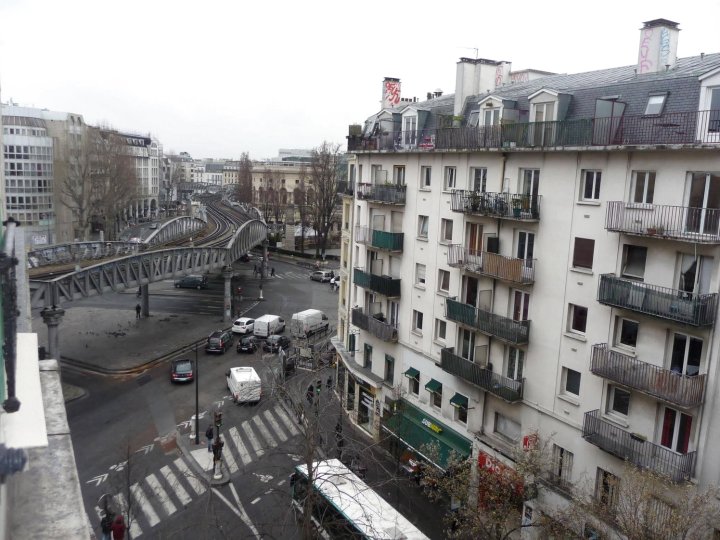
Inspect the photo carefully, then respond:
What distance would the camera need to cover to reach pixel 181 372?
38344mm

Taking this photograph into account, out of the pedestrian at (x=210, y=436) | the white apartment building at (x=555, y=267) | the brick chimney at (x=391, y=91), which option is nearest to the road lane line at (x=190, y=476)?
the pedestrian at (x=210, y=436)

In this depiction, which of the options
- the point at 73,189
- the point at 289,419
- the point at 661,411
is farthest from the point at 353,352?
the point at 73,189

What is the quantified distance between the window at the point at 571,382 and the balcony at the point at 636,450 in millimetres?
1243

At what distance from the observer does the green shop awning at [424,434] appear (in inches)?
1050

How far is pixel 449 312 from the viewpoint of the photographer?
26.1 m

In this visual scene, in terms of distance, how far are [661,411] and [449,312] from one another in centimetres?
961

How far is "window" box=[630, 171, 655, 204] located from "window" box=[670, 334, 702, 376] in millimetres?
4243

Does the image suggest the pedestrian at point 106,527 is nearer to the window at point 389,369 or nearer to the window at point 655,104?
the window at point 389,369

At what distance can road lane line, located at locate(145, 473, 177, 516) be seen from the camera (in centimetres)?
2470

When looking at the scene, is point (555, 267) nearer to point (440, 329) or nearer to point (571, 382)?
point (571, 382)

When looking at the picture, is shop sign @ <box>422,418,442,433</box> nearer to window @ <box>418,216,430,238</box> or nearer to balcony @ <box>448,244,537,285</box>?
balcony @ <box>448,244,537,285</box>

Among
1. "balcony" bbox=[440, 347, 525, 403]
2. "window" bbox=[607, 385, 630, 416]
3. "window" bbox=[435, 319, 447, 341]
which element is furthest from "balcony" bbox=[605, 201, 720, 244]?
"window" bbox=[435, 319, 447, 341]

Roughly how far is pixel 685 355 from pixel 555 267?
532 cm

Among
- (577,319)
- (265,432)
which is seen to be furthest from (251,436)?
(577,319)
